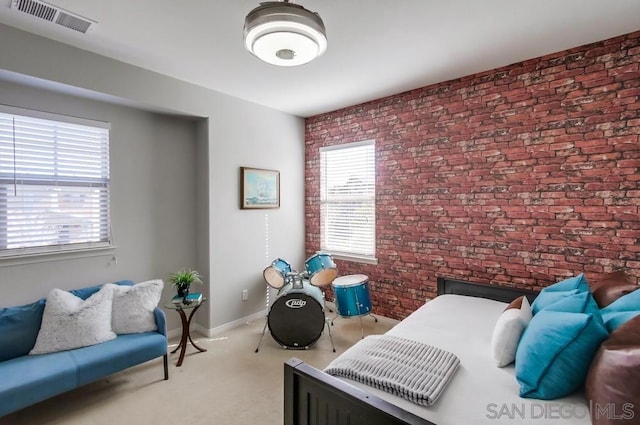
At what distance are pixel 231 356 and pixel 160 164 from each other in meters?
2.19

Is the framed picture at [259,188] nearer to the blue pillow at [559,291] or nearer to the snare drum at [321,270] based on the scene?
the snare drum at [321,270]

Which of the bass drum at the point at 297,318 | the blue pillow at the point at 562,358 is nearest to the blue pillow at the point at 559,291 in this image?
the blue pillow at the point at 562,358

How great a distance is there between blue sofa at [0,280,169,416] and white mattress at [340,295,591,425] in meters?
1.86

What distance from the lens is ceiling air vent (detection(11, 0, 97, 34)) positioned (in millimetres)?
1946

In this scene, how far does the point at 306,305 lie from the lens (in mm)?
2967

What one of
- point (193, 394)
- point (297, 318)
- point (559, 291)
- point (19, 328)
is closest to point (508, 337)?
point (559, 291)

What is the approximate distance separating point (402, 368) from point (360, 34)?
232 cm

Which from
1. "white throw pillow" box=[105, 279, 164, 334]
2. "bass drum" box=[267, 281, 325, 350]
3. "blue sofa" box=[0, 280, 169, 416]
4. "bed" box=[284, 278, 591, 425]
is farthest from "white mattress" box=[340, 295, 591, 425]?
"white throw pillow" box=[105, 279, 164, 334]

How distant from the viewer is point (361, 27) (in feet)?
7.32

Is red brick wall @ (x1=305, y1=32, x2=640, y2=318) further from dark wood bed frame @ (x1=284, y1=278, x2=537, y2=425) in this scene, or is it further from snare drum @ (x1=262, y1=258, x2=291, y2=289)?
dark wood bed frame @ (x1=284, y1=278, x2=537, y2=425)

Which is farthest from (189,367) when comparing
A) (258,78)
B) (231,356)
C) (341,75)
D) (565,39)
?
(565,39)

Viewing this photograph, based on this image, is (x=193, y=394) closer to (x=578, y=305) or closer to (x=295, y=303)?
(x=295, y=303)

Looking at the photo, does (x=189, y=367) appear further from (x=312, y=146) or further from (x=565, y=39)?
(x=565, y=39)
